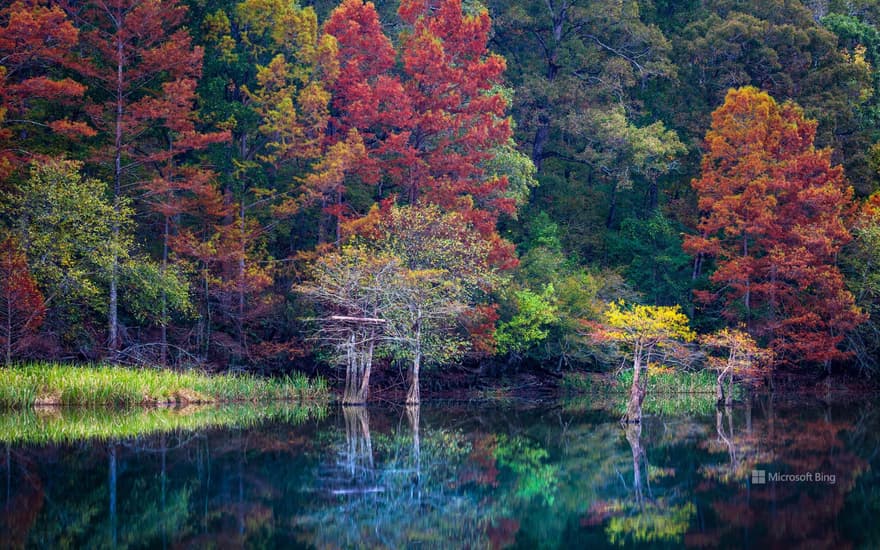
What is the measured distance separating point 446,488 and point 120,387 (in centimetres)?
1320

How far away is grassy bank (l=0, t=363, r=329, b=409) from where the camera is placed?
79.6 ft

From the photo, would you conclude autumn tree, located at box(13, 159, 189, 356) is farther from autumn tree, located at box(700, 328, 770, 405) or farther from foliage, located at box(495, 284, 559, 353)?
autumn tree, located at box(700, 328, 770, 405)

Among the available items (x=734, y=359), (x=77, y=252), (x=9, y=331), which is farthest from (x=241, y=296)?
(x=734, y=359)

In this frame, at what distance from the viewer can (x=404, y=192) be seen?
1438 inches

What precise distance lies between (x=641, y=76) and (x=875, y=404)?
766 inches

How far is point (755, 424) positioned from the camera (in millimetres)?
24250

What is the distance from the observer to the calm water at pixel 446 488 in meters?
12.4

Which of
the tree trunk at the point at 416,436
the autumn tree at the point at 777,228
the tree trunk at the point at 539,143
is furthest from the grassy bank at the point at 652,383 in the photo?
the tree trunk at the point at 539,143

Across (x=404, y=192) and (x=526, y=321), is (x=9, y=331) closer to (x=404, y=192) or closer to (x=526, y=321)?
(x=404, y=192)

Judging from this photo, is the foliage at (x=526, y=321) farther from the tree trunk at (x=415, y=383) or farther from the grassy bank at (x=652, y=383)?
the tree trunk at (x=415, y=383)

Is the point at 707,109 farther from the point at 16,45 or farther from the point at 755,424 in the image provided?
the point at 16,45

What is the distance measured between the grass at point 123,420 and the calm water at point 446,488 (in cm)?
96

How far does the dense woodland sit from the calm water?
589cm

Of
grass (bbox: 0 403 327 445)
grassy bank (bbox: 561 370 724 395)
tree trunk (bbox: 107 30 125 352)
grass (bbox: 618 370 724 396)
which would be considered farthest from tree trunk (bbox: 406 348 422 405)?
tree trunk (bbox: 107 30 125 352)
